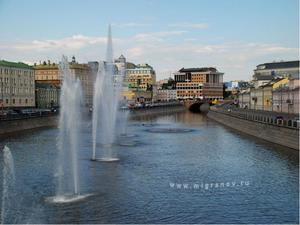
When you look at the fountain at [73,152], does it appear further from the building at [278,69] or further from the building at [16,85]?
the building at [278,69]

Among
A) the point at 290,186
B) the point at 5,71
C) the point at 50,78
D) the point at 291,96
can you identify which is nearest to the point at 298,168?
the point at 290,186

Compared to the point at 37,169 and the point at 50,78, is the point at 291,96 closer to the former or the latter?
the point at 37,169

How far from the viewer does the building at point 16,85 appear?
95938 millimetres

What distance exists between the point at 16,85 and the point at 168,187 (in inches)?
3161

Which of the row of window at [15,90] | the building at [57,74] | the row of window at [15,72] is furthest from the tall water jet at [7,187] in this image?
the building at [57,74]

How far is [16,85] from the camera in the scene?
102 m

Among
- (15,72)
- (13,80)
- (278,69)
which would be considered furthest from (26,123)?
(278,69)

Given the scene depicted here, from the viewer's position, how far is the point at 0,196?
25.1 m

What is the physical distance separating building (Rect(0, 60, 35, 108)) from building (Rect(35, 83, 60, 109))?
482 cm

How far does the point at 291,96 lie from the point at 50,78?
262 ft

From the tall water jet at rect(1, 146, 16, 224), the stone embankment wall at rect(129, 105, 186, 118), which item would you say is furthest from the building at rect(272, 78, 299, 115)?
the tall water jet at rect(1, 146, 16, 224)

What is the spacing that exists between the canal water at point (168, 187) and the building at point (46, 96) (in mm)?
70875

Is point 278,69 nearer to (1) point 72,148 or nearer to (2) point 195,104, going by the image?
(2) point 195,104

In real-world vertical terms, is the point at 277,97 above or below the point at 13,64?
below
